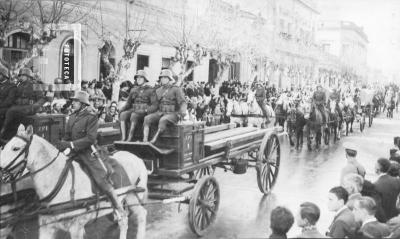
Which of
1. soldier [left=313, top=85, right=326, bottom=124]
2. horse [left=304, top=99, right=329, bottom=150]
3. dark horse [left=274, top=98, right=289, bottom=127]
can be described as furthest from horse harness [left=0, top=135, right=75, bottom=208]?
dark horse [left=274, top=98, right=289, bottom=127]

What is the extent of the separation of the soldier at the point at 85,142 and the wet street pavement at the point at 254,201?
105cm

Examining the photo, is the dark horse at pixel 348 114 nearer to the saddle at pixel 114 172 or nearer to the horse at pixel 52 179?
the saddle at pixel 114 172

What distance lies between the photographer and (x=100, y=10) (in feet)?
64.6

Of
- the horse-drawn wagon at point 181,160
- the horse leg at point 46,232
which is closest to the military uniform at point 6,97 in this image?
the horse-drawn wagon at point 181,160

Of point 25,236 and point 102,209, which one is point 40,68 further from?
point 102,209

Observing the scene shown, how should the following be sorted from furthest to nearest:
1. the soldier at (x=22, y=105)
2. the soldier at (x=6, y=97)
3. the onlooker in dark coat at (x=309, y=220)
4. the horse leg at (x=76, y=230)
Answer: the soldier at (x=6, y=97) → the soldier at (x=22, y=105) → the horse leg at (x=76, y=230) → the onlooker in dark coat at (x=309, y=220)

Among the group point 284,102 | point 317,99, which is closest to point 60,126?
point 317,99

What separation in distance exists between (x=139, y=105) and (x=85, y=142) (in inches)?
68.7

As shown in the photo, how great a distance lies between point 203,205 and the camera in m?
7.47

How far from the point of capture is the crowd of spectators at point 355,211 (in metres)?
4.31

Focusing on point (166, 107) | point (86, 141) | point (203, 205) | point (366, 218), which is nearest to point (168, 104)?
point (166, 107)

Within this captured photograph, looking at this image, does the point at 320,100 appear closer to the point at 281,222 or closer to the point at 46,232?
the point at 46,232

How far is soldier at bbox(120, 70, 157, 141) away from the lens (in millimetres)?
7621

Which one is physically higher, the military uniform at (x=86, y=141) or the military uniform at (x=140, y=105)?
the military uniform at (x=140, y=105)
